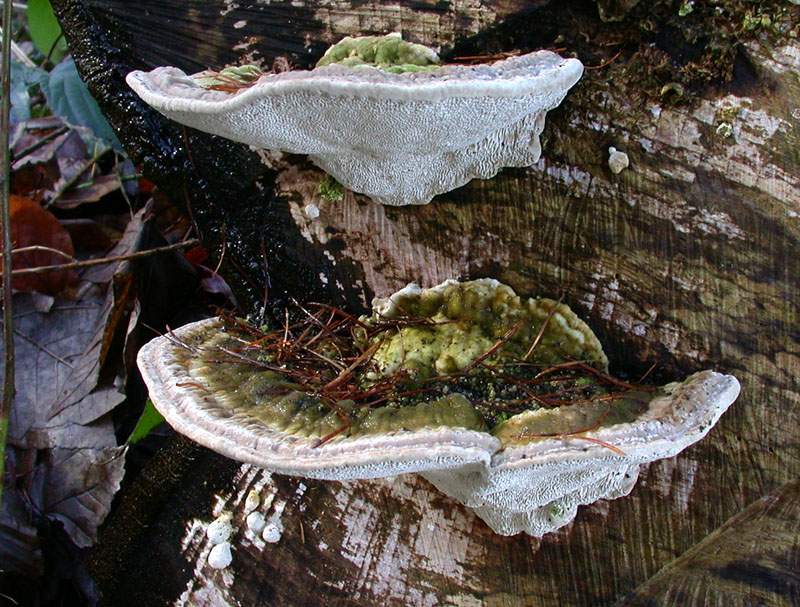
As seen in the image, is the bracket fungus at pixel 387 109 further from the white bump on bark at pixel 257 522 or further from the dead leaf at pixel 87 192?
the dead leaf at pixel 87 192

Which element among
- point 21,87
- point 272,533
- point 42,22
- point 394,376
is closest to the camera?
point 394,376

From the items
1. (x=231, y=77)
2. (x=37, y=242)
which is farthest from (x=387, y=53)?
(x=37, y=242)

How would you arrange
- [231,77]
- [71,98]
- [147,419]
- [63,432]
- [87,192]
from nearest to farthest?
1. [231,77]
2. [147,419]
3. [63,432]
4. [71,98]
5. [87,192]

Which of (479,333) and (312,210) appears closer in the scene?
(479,333)

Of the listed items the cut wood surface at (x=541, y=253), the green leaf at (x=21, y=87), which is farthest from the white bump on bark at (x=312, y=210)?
the green leaf at (x=21, y=87)

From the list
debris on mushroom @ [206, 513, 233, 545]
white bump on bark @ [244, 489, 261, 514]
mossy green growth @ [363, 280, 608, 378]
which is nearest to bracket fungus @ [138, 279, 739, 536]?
mossy green growth @ [363, 280, 608, 378]

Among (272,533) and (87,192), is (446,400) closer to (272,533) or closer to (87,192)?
(272,533)

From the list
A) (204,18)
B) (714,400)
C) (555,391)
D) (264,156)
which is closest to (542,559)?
(555,391)
